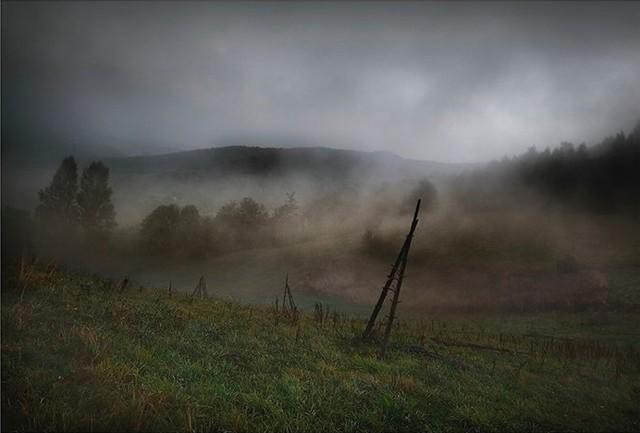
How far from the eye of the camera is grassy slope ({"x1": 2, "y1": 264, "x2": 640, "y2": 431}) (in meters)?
7.11

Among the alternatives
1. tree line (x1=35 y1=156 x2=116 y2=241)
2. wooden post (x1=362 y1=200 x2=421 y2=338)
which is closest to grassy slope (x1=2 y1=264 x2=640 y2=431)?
wooden post (x1=362 y1=200 x2=421 y2=338)

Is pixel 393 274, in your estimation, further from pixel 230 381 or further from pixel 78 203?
pixel 78 203

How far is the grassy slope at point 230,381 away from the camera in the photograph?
711 centimetres

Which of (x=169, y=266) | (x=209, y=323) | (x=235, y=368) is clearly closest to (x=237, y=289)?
(x=169, y=266)

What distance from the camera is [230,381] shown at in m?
10.8

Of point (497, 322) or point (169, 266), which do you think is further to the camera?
point (169, 266)

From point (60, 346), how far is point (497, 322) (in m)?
65.6

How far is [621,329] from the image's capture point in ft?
172

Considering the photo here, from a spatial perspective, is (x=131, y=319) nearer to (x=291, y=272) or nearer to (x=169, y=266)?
(x=291, y=272)

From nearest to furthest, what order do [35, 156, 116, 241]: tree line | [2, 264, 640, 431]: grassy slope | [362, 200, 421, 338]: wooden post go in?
[2, 264, 640, 431]: grassy slope
[362, 200, 421, 338]: wooden post
[35, 156, 116, 241]: tree line

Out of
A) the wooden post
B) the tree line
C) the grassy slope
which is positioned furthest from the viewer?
the tree line

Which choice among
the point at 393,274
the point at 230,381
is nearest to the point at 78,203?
the point at 393,274

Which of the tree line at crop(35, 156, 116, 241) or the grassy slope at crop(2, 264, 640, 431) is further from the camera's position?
the tree line at crop(35, 156, 116, 241)

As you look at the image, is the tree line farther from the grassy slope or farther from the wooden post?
the wooden post
